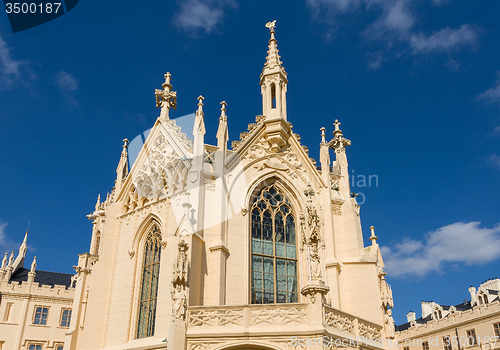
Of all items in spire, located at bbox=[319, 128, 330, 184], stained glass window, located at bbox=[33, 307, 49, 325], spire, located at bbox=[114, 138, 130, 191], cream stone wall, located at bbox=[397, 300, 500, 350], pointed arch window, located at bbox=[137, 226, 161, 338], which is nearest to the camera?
pointed arch window, located at bbox=[137, 226, 161, 338]

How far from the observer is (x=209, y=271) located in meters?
16.5

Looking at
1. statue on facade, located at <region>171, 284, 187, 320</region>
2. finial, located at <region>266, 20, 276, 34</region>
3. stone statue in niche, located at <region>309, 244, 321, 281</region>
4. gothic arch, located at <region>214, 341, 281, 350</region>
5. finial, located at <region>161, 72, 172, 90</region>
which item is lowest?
gothic arch, located at <region>214, 341, 281, 350</region>

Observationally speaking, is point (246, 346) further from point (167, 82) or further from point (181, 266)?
point (167, 82)

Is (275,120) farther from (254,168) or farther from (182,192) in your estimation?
(182,192)

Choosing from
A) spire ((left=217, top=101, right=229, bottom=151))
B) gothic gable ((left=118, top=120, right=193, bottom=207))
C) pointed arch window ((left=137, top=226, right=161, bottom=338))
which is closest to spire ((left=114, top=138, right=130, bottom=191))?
gothic gable ((left=118, top=120, right=193, bottom=207))

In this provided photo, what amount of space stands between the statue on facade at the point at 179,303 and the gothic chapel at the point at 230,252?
33 millimetres

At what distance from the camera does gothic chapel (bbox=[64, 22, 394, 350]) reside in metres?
14.0

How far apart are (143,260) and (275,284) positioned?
5794 mm

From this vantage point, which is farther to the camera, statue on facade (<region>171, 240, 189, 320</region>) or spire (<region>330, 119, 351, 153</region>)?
spire (<region>330, 119, 351, 153</region>)

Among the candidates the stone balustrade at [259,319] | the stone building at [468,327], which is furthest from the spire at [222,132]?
the stone building at [468,327]

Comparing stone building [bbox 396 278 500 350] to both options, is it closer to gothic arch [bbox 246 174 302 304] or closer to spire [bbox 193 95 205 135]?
gothic arch [bbox 246 174 302 304]

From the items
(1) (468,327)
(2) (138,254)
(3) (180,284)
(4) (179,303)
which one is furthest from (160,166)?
(1) (468,327)

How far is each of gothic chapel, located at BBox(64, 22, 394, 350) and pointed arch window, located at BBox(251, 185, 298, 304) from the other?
0.15 ft

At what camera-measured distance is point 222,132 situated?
19.7 metres
